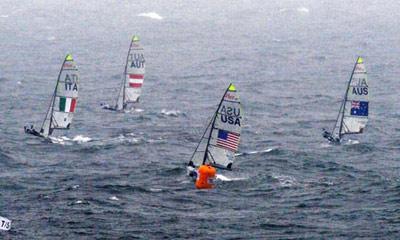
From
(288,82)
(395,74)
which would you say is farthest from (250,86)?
(395,74)

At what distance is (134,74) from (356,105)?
31.0 metres

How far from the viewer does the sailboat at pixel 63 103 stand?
320 ft

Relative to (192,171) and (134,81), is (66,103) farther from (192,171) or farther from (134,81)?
(192,171)

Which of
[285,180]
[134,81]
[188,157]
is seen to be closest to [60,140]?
[188,157]

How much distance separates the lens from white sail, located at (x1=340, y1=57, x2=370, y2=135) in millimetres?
98688

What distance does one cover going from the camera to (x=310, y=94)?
129m

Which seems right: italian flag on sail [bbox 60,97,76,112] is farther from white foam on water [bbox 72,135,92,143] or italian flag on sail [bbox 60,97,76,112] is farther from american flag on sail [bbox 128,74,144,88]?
american flag on sail [bbox 128,74,144,88]

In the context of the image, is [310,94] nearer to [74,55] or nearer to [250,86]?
[250,86]

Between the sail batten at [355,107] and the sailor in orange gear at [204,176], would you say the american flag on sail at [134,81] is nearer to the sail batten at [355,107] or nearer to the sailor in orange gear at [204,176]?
the sail batten at [355,107]

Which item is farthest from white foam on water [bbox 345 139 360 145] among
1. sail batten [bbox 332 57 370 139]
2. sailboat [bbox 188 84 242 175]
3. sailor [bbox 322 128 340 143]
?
sailboat [bbox 188 84 242 175]

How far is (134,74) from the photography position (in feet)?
383

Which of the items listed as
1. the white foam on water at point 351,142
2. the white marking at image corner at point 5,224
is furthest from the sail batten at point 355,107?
the white marking at image corner at point 5,224

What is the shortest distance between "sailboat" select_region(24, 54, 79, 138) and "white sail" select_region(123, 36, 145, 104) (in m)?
17.6

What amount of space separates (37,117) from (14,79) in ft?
107
